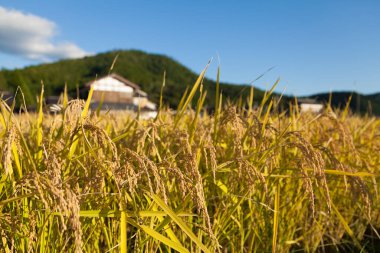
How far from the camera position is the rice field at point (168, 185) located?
107 centimetres

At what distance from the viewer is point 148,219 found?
5.04 feet

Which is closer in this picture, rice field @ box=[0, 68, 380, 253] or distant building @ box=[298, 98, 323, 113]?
rice field @ box=[0, 68, 380, 253]

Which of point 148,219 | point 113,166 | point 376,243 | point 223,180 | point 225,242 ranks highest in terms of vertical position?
point 113,166

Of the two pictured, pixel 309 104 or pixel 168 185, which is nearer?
pixel 168 185

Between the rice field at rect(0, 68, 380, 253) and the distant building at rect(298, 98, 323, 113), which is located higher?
the distant building at rect(298, 98, 323, 113)

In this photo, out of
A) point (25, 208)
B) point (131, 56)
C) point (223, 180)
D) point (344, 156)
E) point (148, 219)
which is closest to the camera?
point (25, 208)

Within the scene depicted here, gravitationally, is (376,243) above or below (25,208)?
below

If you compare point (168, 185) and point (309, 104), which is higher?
point (309, 104)

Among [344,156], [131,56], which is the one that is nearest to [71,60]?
[131,56]

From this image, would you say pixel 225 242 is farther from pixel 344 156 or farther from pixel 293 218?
pixel 344 156

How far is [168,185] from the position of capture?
5.30 ft

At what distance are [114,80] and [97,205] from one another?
44.9 meters

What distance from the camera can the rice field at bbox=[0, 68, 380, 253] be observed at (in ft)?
3.51

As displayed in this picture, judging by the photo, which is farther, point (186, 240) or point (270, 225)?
point (270, 225)
